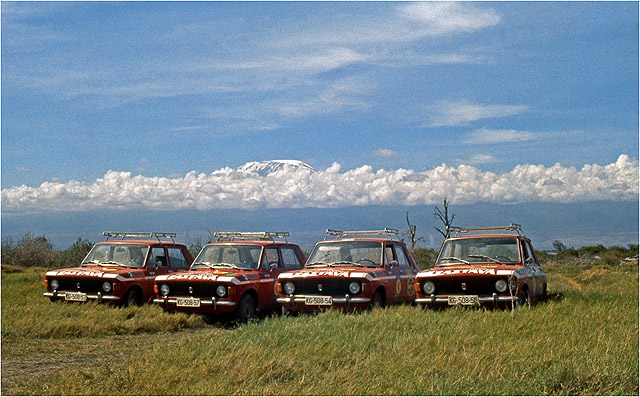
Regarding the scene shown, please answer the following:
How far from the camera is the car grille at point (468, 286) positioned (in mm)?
13312

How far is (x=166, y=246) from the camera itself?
55.8 feet

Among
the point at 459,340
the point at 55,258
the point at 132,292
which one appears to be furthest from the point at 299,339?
A: the point at 55,258

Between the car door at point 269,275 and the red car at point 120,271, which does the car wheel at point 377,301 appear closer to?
the car door at point 269,275

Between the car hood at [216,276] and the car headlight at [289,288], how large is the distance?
30.8 inches

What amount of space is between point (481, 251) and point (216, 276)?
5328 millimetres

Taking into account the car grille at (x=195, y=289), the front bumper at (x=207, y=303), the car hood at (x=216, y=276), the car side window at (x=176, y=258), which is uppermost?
the car side window at (x=176, y=258)

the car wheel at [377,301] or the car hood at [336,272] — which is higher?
the car hood at [336,272]

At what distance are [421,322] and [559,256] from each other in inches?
2398

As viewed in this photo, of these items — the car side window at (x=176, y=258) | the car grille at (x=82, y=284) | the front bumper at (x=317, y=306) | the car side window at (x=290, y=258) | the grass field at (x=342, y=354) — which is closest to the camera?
the grass field at (x=342, y=354)

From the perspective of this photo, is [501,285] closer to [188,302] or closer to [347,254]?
[347,254]

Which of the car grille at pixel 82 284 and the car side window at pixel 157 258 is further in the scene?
the car side window at pixel 157 258

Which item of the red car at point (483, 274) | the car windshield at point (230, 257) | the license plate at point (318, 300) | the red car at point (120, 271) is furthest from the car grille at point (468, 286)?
the red car at point (120, 271)

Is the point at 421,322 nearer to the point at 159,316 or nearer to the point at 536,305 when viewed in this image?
the point at 536,305

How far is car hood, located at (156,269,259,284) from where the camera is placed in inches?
549
